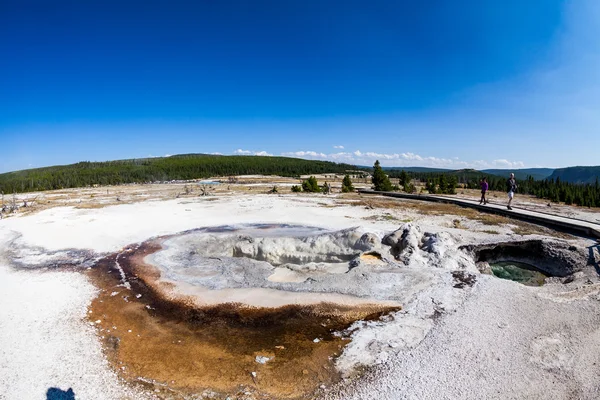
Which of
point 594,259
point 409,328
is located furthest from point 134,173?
point 594,259

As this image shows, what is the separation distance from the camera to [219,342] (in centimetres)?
761

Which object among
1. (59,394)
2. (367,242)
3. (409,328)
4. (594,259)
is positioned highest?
(367,242)

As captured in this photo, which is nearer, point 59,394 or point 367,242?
point 59,394

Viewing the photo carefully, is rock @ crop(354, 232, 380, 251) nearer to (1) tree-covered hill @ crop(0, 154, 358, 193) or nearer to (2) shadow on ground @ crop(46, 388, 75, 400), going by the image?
(2) shadow on ground @ crop(46, 388, 75, 400)

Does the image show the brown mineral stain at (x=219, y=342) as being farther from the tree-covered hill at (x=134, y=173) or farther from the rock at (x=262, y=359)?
the tree-covered hill at (x=134, y=173)

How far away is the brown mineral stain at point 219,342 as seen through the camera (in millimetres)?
6164

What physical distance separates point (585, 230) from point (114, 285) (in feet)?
74.0

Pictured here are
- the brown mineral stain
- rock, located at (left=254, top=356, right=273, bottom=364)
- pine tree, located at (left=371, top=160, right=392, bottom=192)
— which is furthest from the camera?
pine tree, located at (left=371, top=160, right=392, bottom=192)

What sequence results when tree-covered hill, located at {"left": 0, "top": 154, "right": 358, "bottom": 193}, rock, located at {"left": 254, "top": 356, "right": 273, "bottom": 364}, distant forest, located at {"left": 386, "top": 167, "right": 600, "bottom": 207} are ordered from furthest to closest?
tree-covered hill, located at {"left": 0, "top": 154, "right": 358, "bottom": 193}, distant forest, located at {"left": 386, "top": 167, "right": 600, "bottom": 207}, rock, located at {"left": 254, "top": 356, "right": 273, "bottom": 364}

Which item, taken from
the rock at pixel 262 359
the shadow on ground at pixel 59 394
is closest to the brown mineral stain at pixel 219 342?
the rock at pixel 262 359

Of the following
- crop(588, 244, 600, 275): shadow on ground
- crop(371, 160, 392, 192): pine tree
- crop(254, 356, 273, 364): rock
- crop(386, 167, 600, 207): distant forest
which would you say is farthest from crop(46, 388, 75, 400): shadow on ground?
crop(371, 160, 392, 192): pine tree

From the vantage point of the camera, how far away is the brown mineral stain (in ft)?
20.2

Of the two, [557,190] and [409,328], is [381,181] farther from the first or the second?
[409,328]

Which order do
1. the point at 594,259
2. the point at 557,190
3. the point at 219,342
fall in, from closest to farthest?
1. the point at 219,342
2. the point at 594,259
3. the point at 557,190
